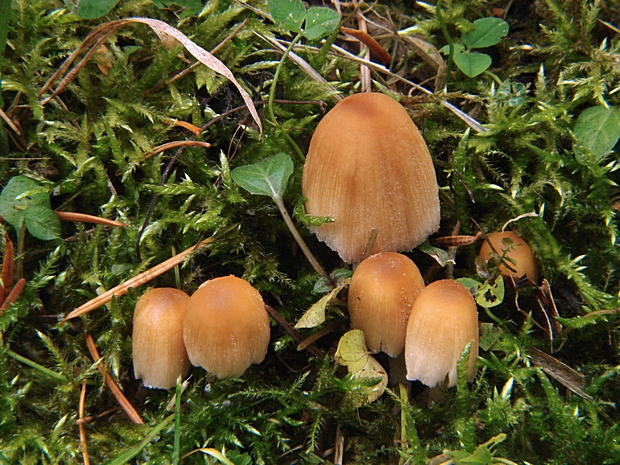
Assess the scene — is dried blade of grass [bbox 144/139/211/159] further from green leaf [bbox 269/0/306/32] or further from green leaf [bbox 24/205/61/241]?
green leaf [bbox 269/0/306/32]

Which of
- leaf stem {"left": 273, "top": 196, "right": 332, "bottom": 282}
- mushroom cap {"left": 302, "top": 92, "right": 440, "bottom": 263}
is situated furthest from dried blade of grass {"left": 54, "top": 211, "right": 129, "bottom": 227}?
mushroom cap {"left": 302, "top": 92, "right": 440, "bottom": 263}

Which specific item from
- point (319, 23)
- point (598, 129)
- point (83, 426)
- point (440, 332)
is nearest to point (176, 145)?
point (319, 23)

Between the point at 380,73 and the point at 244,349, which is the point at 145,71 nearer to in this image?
the point at 380,73

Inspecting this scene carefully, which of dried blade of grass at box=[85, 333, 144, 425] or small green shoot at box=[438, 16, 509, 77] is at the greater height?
small green shoot at box=[438, 16, 509, 77]

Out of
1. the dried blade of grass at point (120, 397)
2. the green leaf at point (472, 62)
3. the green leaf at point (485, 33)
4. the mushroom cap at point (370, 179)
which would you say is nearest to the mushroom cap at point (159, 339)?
the dried blade of grass at point (120, 397)

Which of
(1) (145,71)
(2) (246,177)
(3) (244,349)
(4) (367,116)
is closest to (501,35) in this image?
(4) (367,116)

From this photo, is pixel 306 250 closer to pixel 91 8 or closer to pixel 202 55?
pixel 202 55
